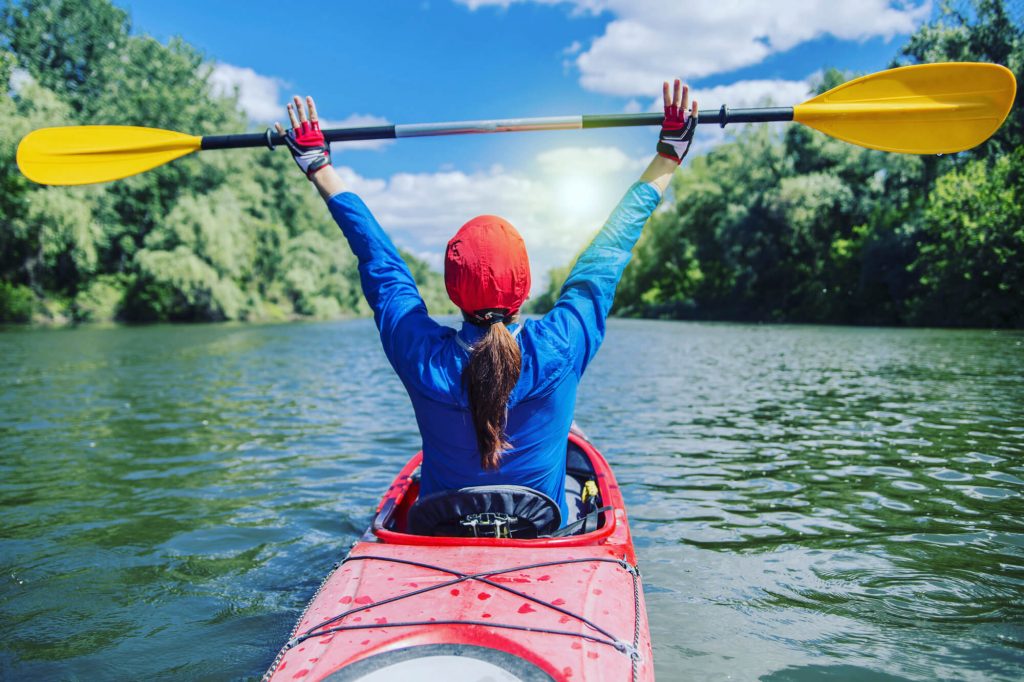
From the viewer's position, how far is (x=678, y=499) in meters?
5.67

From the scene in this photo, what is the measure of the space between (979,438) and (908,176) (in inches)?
1226

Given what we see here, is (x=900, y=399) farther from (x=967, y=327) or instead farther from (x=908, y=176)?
(x=908, y=176)

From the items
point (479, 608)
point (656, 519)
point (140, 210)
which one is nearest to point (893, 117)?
point (656, 519)

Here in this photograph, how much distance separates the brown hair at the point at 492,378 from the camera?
2.24 metres

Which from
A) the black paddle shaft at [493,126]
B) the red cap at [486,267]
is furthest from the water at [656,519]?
the black paddle shaft at [493,126]

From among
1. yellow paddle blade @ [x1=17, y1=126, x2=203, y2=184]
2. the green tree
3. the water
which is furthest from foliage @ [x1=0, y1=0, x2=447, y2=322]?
the green tree

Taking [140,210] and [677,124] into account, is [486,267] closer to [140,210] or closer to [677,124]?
[677,124]

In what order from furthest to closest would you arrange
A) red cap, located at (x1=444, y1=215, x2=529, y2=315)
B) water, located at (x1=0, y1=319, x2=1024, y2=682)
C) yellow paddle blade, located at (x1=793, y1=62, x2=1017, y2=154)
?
yellow paddle blade, located at (x1=793, y1=62, x2=1017, y2=154)
water, located at (x1=0, y1=319, x2=1024, y2=682)
red cap, located at (x1=444, y1=215, x2=529, y2=315)

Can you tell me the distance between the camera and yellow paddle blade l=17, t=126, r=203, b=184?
4797 millimetres

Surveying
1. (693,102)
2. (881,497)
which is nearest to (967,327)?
(881,497)

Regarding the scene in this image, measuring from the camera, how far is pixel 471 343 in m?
2.33

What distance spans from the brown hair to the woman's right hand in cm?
126

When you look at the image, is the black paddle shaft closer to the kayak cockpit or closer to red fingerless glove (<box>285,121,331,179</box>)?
red fingerless glove (<box>285,121,331,179</box>)

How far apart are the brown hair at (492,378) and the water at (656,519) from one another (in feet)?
5.10
